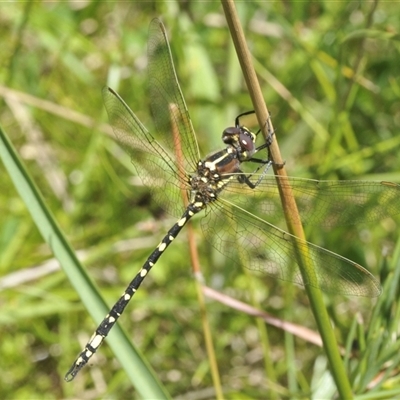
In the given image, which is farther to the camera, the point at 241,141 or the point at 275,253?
the point at 241,141

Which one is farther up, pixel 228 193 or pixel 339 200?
pixel 228 193

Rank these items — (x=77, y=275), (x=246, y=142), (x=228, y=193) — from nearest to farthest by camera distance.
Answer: (x=77, y=275), (x=246, y=142), (x=228, y=193)

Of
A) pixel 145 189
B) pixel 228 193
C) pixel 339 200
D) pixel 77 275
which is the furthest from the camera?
pixel 145 189

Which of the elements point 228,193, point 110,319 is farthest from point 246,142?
point 110,319

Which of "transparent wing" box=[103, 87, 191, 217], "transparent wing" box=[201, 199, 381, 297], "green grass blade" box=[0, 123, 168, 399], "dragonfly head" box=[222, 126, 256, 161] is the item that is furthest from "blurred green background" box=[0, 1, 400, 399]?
"green grass blade" box=[0, 123, 168, 399]

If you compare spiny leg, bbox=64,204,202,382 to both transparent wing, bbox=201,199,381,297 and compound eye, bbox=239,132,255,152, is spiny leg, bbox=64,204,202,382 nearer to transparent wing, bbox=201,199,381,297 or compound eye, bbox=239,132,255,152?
transparent wing, bbox=201,199,381,297

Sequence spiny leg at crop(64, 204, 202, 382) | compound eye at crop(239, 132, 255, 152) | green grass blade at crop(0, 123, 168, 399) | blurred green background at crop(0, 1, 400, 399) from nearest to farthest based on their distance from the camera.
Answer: green grass blade at crop(0, 123, 168, 399), spiny leg at crop(64, 204, 202, 382), compound eye at crop(239, 132, 255, 152), blurred green background at crop(0, 1, 400, 399)

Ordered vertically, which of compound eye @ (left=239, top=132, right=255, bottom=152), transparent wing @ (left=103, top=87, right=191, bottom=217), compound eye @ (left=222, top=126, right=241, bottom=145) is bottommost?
compound eye @ (left=239, top=132, right=255, bottom=152)

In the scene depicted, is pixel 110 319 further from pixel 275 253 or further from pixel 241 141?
pixel 241 141
